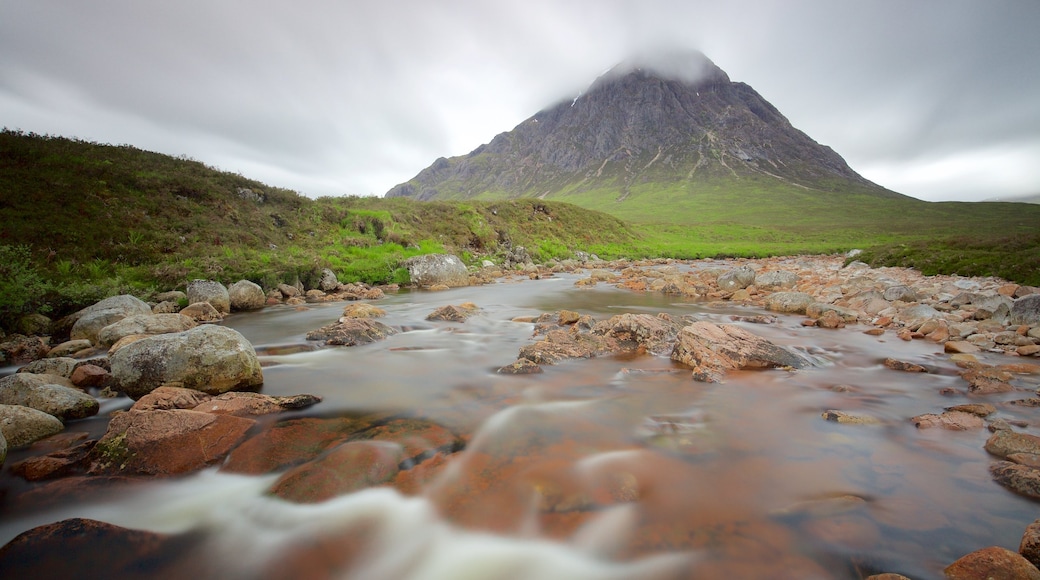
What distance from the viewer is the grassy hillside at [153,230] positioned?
37.7 feet

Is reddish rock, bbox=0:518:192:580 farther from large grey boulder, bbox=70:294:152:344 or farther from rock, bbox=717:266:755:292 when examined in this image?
rock, bbox=717:266:755:292

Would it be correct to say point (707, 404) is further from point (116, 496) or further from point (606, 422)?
point (116, 496)

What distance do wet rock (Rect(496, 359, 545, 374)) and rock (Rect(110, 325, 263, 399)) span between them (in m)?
4.26

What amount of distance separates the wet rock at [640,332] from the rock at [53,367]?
30.1 feet

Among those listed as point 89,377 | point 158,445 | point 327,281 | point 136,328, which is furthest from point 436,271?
point 158,445

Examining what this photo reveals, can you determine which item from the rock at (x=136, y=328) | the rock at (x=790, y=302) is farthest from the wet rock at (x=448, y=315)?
the rock at (x=790, y=302)

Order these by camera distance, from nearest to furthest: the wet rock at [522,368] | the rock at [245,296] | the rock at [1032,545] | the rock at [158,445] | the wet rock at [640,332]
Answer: the rock at [1032,545]
the rock at [158,445]
the wet rock at [522,368]
the wet rock at [640,332]
the rock at [245,296]

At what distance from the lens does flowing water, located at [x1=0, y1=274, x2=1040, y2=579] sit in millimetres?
3277

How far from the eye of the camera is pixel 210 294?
41.4ft

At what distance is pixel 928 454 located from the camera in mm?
4598

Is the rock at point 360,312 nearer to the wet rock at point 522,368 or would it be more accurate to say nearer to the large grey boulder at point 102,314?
the large grey boulder at point 102,314

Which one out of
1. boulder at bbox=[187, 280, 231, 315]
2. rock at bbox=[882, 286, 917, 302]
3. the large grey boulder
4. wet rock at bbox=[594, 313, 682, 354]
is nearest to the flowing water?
wet rock at bbox=[594, 313, 682, 354]

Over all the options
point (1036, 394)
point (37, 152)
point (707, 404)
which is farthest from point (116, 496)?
point (37, 152)

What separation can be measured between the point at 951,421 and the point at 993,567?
11.4 feet
